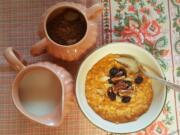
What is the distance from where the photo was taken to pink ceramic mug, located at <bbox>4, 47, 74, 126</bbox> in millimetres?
840

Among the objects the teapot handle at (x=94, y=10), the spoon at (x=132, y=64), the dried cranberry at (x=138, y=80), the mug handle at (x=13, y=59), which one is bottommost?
the dried cranberry at (x=138, y=80)

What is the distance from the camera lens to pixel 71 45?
846mm

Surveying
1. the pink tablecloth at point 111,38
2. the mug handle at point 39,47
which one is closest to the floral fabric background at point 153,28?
the pink tablecloth at point 111,38

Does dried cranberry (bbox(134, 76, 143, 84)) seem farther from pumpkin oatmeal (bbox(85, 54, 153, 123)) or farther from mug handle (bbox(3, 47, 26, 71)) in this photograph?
mug handle (bbox(3, 47, 26, 71))

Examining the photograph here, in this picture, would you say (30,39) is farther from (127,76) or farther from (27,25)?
(127,76)

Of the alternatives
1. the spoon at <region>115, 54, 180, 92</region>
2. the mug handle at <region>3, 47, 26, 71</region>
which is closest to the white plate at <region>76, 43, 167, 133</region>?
the spoon at <region>115, 54, 180, 92</region>

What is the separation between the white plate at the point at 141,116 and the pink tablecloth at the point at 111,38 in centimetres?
4

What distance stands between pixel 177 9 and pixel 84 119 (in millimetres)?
325

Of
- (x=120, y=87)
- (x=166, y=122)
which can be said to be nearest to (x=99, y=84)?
(x=120, y=87)

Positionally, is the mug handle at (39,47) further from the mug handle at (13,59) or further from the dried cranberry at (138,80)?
the dried cranberry at (138,80)

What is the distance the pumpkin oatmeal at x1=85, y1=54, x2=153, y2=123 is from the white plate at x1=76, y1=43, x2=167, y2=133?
11mm

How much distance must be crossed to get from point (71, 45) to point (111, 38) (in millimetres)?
133

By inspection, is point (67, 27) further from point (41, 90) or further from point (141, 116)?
point (141, 116)

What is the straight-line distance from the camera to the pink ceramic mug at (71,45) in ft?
2.79
